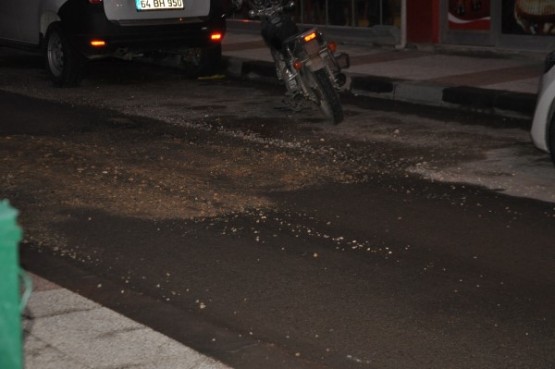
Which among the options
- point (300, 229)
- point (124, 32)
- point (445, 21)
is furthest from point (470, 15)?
point (300, 229)

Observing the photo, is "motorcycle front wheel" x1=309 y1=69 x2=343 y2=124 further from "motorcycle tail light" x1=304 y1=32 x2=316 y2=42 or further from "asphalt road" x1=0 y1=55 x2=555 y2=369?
"motorcycle tail light" x1=304 y1=32 x2=316 y2=42

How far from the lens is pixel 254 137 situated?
34.0ft

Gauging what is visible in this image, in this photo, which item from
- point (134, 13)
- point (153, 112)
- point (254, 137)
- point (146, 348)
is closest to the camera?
point (146, 348)

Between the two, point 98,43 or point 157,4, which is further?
point 157,4

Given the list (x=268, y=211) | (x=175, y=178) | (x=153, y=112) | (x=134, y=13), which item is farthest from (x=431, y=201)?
(x=134, y=13)

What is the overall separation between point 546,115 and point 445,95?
12.3ft

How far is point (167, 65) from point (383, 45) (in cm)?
316

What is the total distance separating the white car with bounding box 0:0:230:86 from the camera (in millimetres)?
13109

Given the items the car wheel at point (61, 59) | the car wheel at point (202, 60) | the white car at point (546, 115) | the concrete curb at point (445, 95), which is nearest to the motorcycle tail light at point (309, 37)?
the concrete curb at point (445, 95)

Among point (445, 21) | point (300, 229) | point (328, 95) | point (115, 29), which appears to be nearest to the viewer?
point (300, 229)

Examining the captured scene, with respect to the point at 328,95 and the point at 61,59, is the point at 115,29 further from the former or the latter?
the point at 328,95

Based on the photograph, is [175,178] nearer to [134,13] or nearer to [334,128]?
[334,128]

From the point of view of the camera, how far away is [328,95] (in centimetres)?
1085

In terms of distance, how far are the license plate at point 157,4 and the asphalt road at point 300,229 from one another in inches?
69.4
